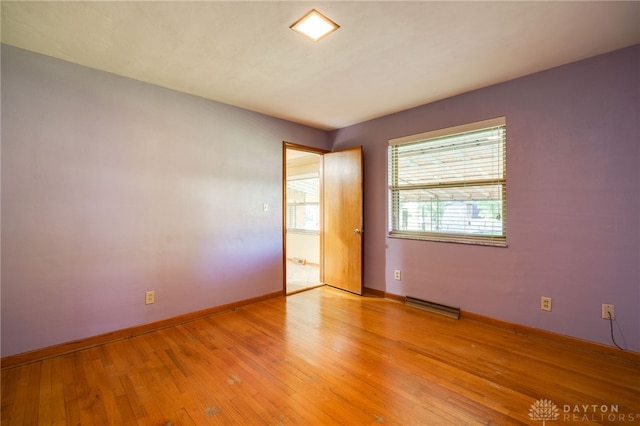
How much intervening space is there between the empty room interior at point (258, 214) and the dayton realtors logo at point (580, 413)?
0.04ft

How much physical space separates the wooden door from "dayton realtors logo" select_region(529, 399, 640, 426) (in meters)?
2.26

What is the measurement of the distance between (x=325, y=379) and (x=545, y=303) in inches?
83.4

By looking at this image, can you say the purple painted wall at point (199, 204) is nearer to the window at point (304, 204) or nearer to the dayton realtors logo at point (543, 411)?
the dayton realtors logo at point (543, 411)

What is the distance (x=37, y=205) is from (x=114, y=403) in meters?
1.61

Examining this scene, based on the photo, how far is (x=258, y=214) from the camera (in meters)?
3.56

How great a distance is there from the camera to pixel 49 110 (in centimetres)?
220

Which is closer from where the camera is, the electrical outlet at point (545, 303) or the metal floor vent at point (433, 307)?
the electrical outlet at point (545, 303)

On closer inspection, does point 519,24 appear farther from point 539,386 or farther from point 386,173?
point 539,386

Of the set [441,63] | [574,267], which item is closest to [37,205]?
[441,63]

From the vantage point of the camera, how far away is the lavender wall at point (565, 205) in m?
2.16

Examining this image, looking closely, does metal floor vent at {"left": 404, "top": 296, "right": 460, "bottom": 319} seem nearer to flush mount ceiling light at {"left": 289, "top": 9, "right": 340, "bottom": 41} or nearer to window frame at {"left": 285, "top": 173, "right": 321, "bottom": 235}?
window frame at {"left": 285, "top": 173, "right": 321, "bottom": 235}

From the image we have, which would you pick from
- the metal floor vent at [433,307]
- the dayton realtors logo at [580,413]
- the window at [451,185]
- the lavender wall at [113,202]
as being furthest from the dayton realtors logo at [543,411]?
the lavender wall at [113,202]

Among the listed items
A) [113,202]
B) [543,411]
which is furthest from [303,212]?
[543,411]

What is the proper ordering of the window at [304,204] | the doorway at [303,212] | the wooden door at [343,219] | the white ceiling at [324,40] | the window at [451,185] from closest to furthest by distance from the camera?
the white ceiling at [324,40] < the window at [451,185] < the wooden door at [343,219] < the doorway at [303,212] < the window at [304,204]
